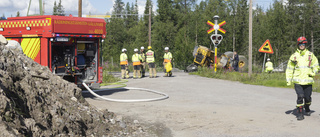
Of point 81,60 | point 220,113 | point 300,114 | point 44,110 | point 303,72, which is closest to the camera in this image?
point 44,110

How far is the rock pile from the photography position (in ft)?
16.5

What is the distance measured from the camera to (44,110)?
595 centimetres

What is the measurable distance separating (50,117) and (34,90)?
729 millimetres

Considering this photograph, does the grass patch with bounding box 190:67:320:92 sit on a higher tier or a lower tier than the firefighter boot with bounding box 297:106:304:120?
higher

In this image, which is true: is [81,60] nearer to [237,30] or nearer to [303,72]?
[303,72]

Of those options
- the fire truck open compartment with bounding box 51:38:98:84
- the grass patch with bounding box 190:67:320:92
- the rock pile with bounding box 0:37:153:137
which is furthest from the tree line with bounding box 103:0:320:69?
the rock pile with bounding box 0:37:153:137

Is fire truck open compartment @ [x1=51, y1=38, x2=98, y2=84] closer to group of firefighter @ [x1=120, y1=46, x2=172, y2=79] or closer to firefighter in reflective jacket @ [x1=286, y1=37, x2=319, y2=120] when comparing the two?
firefighter in reflective jacket @ [x1=286, y1=37, x2=319, y2=120]

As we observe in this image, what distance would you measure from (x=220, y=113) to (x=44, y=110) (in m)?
4.60

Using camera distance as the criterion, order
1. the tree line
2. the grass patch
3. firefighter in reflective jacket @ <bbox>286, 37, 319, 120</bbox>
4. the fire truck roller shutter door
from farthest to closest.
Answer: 1. the tree line
2. the grass patch
3. the fire truck roller shutter door
4. firefighter in reflective jacket @ <bbox>286, 37, 319, 120</bbox>

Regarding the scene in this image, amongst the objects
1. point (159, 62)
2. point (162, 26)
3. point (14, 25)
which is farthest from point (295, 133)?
point (162, 26)

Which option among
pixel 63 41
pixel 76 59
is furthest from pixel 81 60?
pixel 63 41

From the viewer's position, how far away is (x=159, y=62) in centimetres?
4034

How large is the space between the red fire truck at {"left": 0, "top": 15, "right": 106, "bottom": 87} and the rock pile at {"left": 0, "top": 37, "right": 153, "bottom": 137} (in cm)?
307

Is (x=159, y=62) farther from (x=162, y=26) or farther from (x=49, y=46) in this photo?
(x=49, y=46)
